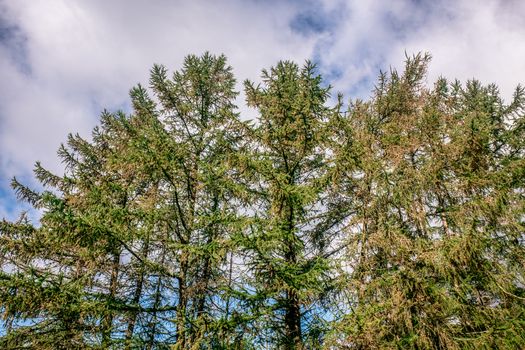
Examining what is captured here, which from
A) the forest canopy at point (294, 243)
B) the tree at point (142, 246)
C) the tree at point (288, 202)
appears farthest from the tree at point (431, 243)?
the tree at point (142, 246)

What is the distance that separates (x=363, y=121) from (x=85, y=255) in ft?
26.0

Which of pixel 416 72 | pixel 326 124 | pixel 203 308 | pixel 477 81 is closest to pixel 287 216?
pixel 326 124

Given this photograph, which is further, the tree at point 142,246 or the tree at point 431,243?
the tree at point 142,246

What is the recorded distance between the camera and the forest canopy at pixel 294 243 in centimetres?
549

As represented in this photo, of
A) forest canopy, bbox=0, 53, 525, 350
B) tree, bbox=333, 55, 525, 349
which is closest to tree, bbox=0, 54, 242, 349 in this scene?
forest canopy, bbox=0, 53, 525, 350

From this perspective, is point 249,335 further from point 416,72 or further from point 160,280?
point 416,72

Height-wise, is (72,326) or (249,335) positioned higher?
(72,326)

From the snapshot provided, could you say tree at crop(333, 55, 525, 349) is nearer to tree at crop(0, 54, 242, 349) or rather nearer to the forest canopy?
the forest canopy

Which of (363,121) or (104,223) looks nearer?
(104,223)

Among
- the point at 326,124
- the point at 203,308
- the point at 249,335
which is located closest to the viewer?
the point at 249,335

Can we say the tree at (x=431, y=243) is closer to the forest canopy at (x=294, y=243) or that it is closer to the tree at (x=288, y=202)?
the forest canopy at (x=294, y=243)

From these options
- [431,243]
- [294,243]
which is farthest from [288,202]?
[431,243]

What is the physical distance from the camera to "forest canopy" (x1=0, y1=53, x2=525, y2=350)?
18.0 feet

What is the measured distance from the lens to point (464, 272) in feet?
19.7
